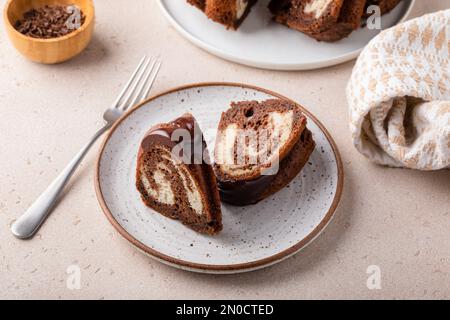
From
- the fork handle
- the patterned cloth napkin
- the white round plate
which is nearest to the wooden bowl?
the white round plate

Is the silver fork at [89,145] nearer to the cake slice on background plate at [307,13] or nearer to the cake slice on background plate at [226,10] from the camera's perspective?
the cake slice on background plate at [226,10]

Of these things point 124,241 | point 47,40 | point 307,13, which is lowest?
point 124,241

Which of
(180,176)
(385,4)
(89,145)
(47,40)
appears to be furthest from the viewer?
(385,4)

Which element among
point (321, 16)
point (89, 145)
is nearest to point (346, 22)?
point (321, 16)

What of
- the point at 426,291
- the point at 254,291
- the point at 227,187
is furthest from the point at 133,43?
the point at 426,291

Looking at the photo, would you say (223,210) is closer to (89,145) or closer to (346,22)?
(89,145)
